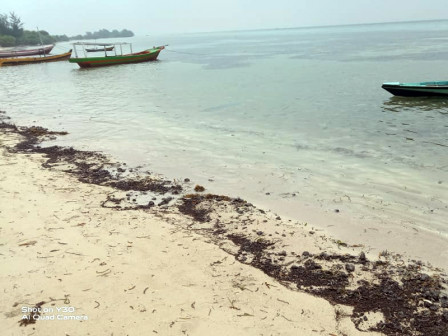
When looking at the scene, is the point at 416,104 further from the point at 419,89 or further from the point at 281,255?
the point at 281,255

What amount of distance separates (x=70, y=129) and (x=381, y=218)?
11814mm

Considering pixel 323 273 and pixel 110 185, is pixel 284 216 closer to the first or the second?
pixel 323 273

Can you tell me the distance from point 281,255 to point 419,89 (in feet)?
53.1

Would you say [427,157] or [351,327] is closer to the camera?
[351,327]

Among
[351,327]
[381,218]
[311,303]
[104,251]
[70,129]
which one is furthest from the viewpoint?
[70,129]

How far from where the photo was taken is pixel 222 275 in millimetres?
4270

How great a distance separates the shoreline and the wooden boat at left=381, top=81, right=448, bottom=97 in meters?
14.6

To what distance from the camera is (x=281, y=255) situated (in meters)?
4.80

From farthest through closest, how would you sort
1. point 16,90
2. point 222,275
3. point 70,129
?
point 16,90 → point 70,129 → point 222,275

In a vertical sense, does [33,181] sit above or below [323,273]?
above

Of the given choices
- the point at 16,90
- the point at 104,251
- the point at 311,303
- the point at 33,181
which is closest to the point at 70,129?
the point at 33,181

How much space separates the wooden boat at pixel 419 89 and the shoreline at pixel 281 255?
48.0 ft

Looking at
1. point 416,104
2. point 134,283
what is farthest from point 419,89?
point 134,283

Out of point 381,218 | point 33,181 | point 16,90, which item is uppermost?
point 16,90
